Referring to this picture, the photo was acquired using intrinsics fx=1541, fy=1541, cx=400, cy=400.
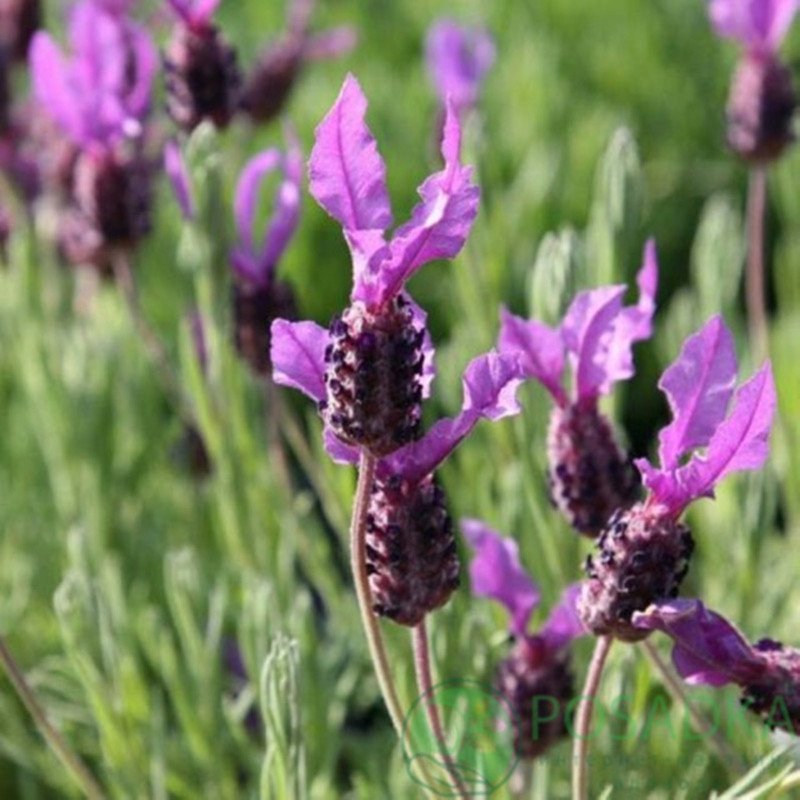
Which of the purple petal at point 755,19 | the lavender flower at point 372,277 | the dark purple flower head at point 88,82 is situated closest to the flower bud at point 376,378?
the lavender flower at point 372,277

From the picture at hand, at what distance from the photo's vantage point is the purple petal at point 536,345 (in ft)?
2.86

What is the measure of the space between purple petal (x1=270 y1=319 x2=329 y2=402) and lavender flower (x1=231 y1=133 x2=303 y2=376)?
0.44m

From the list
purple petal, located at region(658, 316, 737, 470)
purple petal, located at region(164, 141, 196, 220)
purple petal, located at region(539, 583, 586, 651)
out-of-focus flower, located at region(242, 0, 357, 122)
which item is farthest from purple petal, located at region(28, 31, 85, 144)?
purple petal, located at region(658, 316, 737, 470)

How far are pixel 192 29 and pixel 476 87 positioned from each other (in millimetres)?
689

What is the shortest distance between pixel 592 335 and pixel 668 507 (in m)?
0.15

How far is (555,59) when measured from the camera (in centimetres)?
254

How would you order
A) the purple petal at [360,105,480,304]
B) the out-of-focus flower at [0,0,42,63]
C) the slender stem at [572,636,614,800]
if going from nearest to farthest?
the purple petal at [360,105,480,304]
the slender stem at [572,636,614,800]
the out-of-focus flower at [0,0,42,63]

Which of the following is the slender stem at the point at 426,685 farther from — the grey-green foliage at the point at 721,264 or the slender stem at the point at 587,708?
the grey-green foliage at the point at 721,264

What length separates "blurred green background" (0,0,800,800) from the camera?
3.43ft

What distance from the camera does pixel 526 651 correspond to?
0.95 meters

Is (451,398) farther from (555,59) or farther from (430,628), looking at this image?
(555,59)

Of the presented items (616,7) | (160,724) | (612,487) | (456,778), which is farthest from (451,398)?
(616,7)

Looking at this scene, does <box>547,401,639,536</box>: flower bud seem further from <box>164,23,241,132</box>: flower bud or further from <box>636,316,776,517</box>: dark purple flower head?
<box>164,23,241,132</box>: flower bud

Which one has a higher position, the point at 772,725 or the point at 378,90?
the point at 378,90
